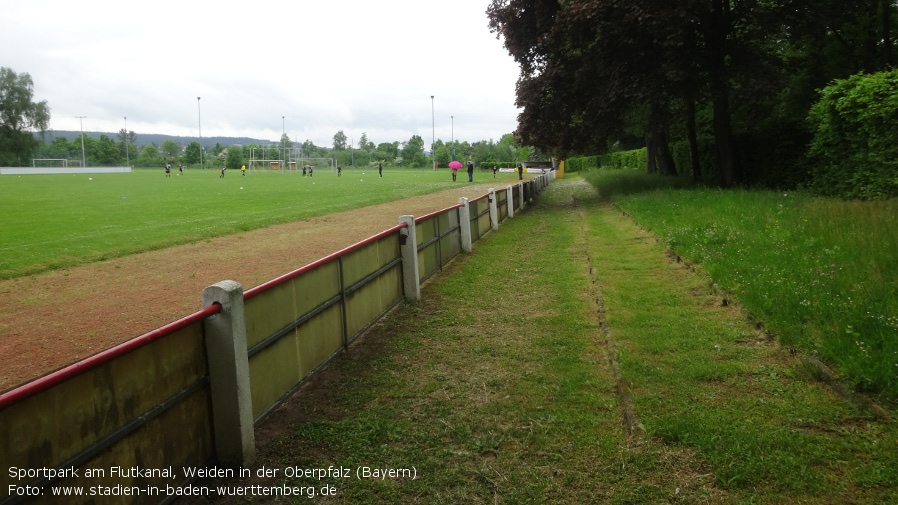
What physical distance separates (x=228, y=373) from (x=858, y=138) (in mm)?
14799

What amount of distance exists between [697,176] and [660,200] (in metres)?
8.74

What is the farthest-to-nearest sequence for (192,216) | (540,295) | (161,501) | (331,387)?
1. (192,216)
2. (540,295)
3. (331,387)
4. (161,501)

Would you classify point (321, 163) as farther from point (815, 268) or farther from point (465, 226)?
point (815, 268)

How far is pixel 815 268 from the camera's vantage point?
7402 mm

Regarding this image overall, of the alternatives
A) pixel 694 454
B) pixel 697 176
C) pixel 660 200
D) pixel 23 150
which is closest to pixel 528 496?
pixel 694 454

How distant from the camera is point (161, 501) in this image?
361 centimetres

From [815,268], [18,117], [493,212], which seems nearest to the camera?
[815,268]

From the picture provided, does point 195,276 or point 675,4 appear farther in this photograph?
point 675,4

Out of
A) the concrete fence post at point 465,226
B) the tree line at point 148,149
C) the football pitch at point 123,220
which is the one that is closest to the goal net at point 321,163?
the tree line at point 148,149

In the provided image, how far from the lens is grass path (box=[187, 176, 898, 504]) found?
3.81m

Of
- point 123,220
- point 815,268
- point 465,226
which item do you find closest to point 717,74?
point 465,226

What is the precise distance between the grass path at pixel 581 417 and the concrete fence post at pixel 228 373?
0.87 ft

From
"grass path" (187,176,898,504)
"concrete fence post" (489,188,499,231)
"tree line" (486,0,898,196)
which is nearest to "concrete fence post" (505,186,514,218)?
"concrete fence post" (489,188,499,231)

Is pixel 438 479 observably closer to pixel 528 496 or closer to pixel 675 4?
pixel 528 496
